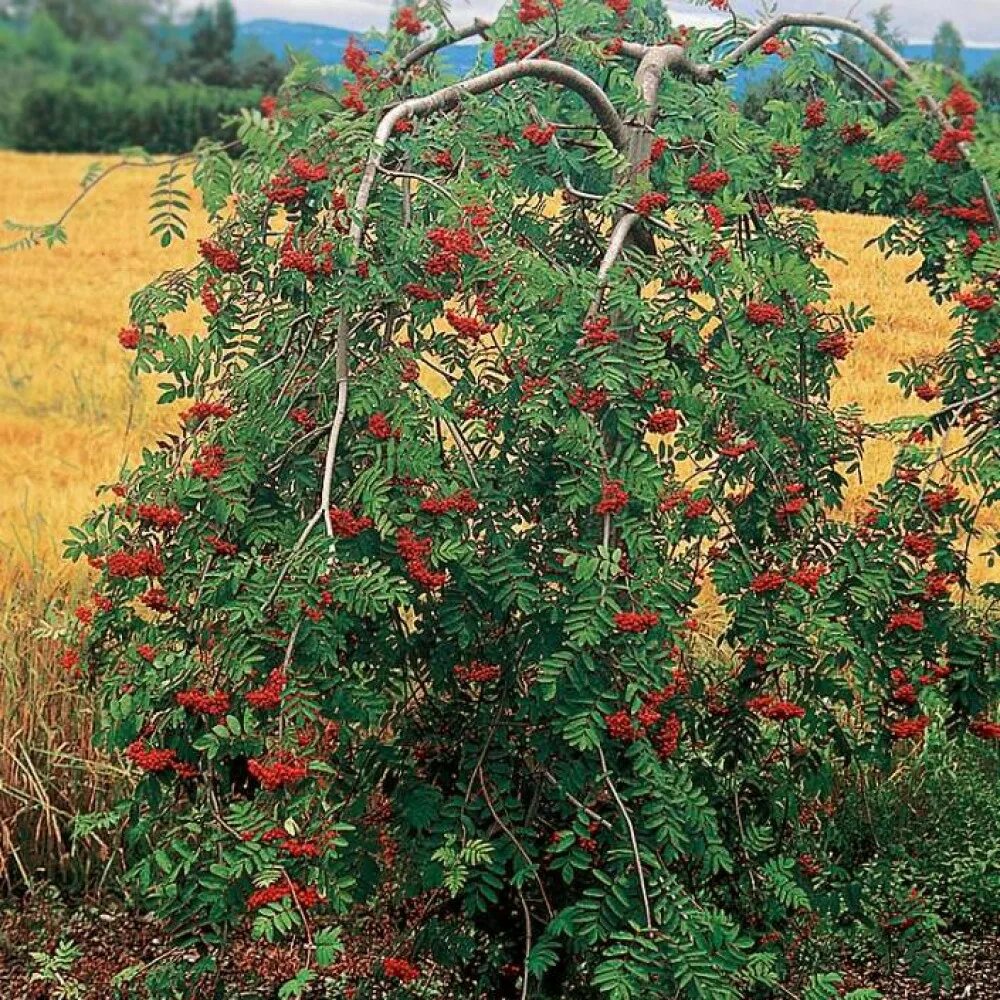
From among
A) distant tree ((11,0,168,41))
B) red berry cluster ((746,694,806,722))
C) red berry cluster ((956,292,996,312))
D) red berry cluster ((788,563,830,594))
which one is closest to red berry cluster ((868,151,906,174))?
red berry cluster ((956,292,996,312))

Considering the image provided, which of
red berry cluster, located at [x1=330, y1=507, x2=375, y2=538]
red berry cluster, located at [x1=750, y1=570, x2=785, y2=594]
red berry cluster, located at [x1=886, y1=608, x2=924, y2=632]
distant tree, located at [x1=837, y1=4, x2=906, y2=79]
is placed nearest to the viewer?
red berry cluster, located at [x1=330, y1=507, x2=375, y2=538]

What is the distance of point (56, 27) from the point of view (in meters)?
1.10

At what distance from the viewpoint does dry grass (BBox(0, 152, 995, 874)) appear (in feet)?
12.0

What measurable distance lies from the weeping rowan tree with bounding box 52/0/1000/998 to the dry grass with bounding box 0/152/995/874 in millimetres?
1029

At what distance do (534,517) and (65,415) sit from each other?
4.10 m

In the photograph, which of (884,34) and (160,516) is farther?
(884,34)

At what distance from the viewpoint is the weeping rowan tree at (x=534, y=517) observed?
6.82 ft

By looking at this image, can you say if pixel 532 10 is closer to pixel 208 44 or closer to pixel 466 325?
pixel 466 325

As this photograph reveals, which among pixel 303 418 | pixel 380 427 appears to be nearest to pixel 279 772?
pixel 380 427

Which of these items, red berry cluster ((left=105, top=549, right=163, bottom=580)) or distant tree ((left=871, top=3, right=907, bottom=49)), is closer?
red berry cluster ((left=105, top=549, right=163, bottom=580))

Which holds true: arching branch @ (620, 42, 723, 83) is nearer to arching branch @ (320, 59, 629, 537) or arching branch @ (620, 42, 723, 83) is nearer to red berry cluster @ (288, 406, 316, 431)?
arching branch @ (320, 59, 629, 537)

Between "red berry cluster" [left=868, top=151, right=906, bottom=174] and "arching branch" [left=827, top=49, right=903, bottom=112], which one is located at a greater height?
"arching branch" [left=827, top=49, right=903, bottom=112]

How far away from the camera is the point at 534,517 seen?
257 cm

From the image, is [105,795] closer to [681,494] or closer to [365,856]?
[365,856]
